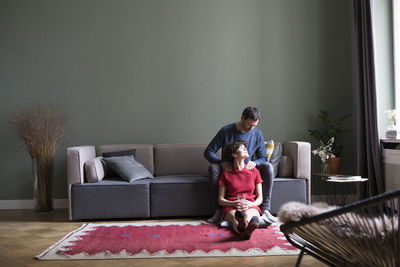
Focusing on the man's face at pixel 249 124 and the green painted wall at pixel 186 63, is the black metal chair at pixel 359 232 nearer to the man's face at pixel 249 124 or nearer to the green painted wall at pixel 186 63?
the man's face at pixel 249 124

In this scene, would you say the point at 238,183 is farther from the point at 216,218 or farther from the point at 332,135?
the point at 332,135

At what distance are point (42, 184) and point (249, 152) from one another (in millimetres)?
2315

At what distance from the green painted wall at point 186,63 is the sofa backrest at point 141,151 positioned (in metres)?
0.29

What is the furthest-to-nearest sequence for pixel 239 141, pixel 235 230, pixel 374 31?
pixel 374 31
pixel 239 141
pixel 235 230

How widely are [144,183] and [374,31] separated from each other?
286 centimetres

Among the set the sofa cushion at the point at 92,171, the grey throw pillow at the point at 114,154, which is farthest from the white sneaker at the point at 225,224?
the grey throw pillow at the point at 114,154

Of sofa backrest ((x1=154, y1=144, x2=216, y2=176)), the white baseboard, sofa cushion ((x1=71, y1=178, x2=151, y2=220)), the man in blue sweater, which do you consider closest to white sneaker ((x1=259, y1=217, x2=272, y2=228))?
the man in blue sweater

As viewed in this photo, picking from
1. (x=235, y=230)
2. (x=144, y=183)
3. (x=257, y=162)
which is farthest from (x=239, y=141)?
(x=144, y=183)

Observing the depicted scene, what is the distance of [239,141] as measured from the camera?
367 cm

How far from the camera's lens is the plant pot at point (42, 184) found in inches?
178

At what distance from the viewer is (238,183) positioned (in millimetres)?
3566

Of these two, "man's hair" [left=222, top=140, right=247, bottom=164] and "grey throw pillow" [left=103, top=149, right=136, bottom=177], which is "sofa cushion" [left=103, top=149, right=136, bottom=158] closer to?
"grey throw pillow" [left=103, top=149, right=136, bottom=177]

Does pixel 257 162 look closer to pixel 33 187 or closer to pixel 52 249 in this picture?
pixel 52 249

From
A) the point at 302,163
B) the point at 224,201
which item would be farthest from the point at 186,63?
the point at 224,201
